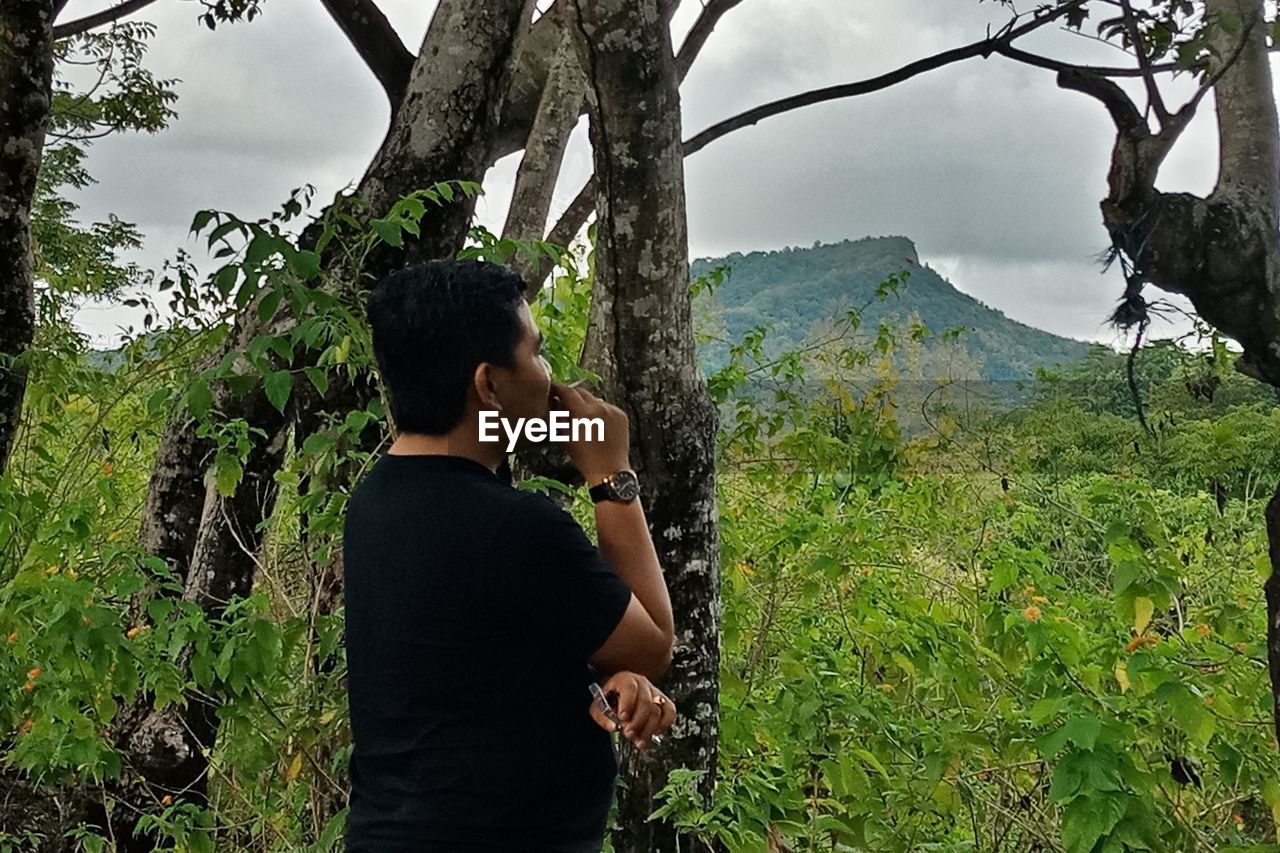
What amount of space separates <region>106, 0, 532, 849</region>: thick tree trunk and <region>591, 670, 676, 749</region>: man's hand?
152cm

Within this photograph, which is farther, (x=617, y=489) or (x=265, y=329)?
(x=265, y=329)

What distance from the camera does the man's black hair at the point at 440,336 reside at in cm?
104

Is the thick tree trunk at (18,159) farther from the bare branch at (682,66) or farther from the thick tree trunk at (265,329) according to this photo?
the bare branch at (682,66)

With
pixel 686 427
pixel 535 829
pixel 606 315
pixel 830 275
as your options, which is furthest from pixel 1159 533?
pixel 830 275

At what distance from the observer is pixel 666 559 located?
1910 mm

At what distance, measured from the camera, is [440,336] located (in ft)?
3.42

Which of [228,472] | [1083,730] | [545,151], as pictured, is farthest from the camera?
[545,151]

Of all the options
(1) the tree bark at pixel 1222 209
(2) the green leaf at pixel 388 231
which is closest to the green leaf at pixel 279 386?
(2) the green leaf at pixel 388 231

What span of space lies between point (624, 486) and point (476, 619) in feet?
0.72

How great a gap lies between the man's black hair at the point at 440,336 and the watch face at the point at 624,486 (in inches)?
6.6

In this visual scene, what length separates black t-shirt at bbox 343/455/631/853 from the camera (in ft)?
3.22

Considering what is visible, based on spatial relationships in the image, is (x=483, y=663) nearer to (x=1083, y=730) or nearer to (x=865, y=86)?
(x=1083, y=730)

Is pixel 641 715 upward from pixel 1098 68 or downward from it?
downward

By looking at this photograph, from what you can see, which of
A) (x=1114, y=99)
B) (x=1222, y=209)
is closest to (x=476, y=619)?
(x=1114, y=99)
